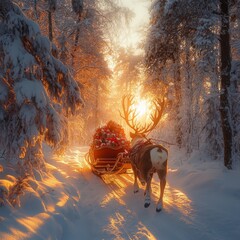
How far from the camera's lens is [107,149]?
8.86 meters

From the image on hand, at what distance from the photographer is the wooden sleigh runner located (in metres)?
8.41

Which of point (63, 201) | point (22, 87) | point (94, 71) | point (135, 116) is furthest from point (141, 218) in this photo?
point (94, 71)

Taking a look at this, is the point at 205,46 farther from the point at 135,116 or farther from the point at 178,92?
the point at 178,92

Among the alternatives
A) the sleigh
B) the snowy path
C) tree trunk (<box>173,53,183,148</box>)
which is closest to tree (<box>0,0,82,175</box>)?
the snowy path

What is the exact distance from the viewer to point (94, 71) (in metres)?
14.5

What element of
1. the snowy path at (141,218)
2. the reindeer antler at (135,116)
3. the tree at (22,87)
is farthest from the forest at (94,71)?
the reindeer antler at (135,116)

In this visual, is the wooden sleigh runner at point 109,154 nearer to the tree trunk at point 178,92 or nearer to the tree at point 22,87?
the tree at point 22,87

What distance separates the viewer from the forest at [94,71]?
454 cm

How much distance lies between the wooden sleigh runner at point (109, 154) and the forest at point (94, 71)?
6.43 ft

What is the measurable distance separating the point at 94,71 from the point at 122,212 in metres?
10.2

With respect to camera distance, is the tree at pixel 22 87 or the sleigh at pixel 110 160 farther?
the sleigh at pixel 110 160

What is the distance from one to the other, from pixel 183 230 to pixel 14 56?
14.2 feet

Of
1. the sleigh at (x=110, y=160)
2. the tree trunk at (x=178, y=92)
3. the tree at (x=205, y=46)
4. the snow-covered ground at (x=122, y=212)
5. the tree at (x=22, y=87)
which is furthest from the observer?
the tree trunk at (x=178, y=92)

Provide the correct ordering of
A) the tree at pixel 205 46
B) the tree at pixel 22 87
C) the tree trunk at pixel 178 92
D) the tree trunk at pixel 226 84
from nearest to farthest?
the tree at pixel 22 87, the tree at pixel 205 46, the tree trunk at pixel 226 84, the tree trunk at pixel 178 92
